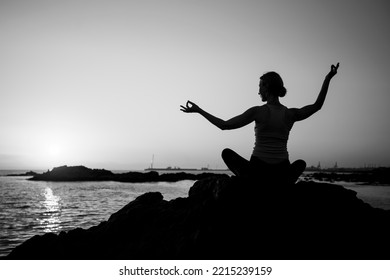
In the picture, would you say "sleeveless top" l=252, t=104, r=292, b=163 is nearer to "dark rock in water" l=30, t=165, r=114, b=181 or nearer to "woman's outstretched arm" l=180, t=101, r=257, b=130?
"woman's outstretched arm" l=180, t=101, r=257, b=130

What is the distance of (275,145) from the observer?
394 cm

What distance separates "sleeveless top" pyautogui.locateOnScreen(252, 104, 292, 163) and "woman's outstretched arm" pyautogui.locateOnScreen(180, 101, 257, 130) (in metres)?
0.26

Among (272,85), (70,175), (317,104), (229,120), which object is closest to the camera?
(229,120)

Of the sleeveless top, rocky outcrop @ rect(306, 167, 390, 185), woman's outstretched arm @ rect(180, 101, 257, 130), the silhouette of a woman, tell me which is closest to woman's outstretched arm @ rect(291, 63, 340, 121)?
the silhouette of a woman

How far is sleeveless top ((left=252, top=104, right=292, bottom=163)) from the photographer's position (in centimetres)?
384

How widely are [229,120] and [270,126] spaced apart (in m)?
0.71

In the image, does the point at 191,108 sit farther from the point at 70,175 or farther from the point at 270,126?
the point at 70,175

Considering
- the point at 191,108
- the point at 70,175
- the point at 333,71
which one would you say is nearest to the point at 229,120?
the point at 191,108

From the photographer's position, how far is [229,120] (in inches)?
143

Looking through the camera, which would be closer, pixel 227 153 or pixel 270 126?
pixel 270 126
